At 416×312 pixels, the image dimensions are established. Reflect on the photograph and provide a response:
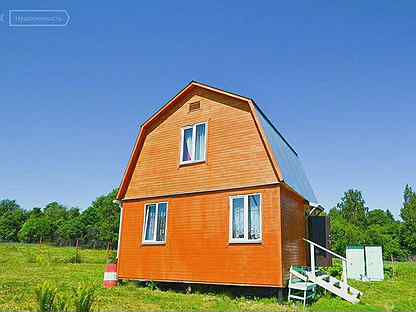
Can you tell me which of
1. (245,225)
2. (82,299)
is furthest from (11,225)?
(82,299)

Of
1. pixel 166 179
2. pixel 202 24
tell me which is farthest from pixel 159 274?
pixel 202 24

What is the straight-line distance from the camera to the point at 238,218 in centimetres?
1093

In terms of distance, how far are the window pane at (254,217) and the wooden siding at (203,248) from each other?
0.24m

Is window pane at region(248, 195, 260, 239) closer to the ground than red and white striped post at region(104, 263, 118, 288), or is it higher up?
higher up

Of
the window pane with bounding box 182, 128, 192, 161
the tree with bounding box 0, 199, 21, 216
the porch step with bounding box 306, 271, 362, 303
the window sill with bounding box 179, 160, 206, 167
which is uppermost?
the tree with bounding box 0, 199, 21, 216

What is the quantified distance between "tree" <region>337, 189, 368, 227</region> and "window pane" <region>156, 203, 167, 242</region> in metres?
47.7

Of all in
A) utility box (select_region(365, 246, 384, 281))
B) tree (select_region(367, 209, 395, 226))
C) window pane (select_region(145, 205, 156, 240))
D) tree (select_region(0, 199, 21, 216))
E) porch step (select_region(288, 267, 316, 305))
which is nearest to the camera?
porch step (select_region(288, 267, 316, 305))

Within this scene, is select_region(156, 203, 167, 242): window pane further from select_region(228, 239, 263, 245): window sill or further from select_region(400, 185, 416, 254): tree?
select_region(400, 185, 416, 254): tree

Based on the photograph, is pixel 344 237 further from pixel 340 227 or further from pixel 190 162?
pixel 190 162

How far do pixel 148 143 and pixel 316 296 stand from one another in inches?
330

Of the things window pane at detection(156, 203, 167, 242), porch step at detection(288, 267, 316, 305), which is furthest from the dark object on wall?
window pane at detection(156, 203, 167, 242)

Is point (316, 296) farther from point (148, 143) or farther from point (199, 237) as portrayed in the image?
point (148, 143)

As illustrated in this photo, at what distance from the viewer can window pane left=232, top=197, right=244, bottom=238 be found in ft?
35.4

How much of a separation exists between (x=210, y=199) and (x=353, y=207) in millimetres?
49201
